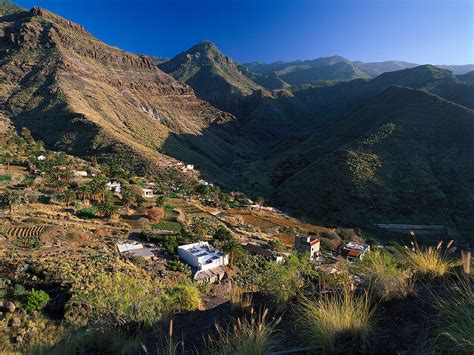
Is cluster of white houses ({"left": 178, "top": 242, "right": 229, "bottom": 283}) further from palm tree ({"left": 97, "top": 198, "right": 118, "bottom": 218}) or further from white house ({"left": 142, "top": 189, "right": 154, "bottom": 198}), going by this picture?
white house ({"left": 142, "top": 189, "right": 154, "bottom": 198})

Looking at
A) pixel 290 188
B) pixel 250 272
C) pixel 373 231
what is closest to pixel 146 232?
pixel 250 272

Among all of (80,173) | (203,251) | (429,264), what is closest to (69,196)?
(80,173)

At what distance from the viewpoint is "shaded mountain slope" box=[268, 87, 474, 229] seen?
44.0 metres

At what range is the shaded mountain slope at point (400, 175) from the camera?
144ft

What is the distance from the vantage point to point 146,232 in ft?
77.6

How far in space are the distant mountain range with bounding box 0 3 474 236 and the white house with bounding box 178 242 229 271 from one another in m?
27.3

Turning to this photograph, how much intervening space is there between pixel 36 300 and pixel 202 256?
9350 millimetres

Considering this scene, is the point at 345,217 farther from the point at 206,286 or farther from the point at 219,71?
the point at 219,71

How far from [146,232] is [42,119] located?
54978mm

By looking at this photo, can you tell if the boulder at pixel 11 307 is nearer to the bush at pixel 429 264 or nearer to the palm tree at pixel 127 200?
the bush at pixel 429 264

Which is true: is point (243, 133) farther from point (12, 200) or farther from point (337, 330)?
point (337, 330)

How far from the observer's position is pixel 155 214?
28.0 metres

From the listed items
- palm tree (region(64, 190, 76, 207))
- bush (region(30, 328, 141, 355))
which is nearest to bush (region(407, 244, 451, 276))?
bush (region(30, 328, 141, 355))

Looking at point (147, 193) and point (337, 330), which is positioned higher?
point (337, 330)
